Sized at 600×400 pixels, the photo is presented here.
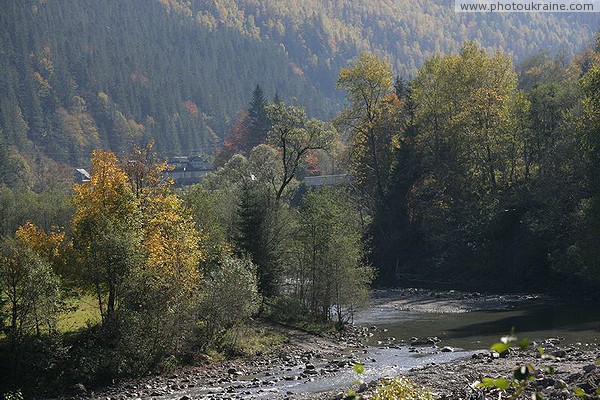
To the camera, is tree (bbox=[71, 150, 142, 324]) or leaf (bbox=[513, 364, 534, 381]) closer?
leaf (bbox=[513, 364, 534, 381])

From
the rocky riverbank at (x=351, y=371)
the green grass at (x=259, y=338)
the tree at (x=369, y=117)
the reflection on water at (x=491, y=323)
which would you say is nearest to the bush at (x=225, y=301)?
the green grass at (x=259, y=338)

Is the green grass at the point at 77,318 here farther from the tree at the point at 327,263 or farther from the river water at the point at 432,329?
the tree at the point at 327,263

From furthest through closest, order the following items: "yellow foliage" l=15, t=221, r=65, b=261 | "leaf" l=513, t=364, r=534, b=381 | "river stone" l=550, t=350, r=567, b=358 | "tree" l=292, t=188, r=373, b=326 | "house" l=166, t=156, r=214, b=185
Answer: "house" l=166, t=156, r=214, b=185 → "tree" l=292, t=188, r=373, b=326 → "yellow foliage" l=15, t=221, r=65, b=261 → "river stone" l=550, t=350, r=567, b=358 → "leaf" l=513, t=364, r=534, b=381

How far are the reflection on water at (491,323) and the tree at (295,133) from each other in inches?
585

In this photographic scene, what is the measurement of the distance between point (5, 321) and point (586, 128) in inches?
1727

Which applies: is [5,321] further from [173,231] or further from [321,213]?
[321,213]

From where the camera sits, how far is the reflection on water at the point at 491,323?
45.0 metres

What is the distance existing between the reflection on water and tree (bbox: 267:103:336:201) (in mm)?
14854

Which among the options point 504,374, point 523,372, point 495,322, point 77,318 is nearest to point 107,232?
point 77,318

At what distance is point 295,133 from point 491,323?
24.6 meters

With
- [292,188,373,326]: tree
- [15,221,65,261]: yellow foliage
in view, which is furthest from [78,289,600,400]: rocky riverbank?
[15,221,65,261]: yellow foliage

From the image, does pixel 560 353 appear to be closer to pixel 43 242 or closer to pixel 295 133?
pixel 43 242

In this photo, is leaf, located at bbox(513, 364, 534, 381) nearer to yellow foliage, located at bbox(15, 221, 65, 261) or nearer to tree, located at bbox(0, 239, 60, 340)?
tree, located at bbox(0, 239, 60, 340)

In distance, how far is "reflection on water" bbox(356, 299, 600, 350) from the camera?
45000 millimetres
